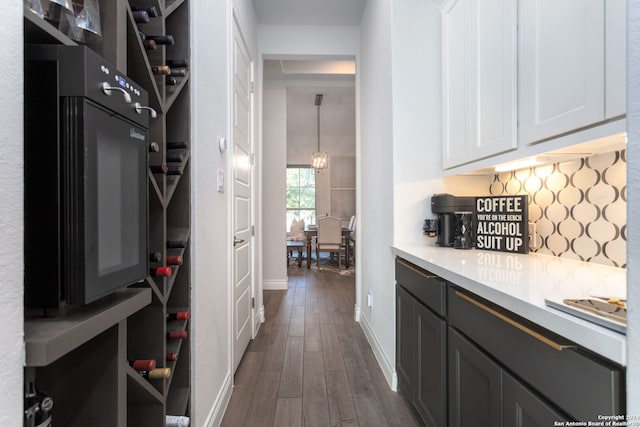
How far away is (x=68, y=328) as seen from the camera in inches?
23.3

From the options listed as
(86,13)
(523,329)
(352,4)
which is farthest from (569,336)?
(352,4)

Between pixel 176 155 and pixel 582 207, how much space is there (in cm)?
175

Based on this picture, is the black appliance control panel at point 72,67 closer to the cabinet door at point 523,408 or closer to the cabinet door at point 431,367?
the cabinet door at point 523,408

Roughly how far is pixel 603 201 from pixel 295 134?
7.75 m

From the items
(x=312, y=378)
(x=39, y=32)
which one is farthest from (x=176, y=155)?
(x=312, y=378)

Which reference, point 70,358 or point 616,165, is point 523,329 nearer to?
point 616,165

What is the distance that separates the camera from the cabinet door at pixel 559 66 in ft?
3.46

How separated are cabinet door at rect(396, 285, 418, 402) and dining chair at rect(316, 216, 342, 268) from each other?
438cm

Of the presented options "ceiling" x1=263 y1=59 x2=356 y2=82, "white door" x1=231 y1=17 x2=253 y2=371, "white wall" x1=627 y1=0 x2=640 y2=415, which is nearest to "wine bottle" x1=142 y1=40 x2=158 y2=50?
"white door" x1=231 y1=17 x2=253 y2=371

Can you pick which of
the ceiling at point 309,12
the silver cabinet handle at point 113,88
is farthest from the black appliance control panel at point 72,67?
the ceiling at point 309,12

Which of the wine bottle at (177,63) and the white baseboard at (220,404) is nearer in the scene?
the wine bottle at (177,63)

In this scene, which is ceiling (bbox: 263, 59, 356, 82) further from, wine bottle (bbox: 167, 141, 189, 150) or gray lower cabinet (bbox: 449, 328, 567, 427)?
gray lower cabinet (bbox: 449, 328, 567, 427)

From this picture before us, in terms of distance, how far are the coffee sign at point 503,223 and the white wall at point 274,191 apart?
129 inches

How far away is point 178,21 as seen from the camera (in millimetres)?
1436
